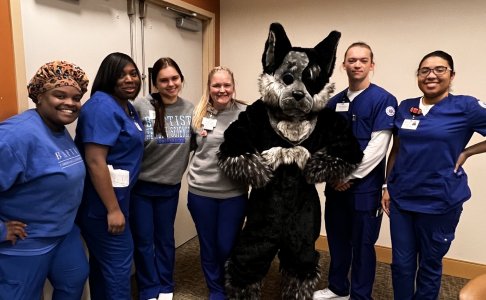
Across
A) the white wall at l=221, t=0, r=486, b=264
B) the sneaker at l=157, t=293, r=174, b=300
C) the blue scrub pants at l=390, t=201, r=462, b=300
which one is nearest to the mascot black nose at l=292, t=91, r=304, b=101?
the blue scrub pants at l=390, t=201, r=462, b=300

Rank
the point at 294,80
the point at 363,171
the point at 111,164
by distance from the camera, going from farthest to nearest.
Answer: the point at 363,171 → the point at 294,80 → the point at 111,164

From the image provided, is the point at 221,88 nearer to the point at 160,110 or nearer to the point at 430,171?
the point at 160,110

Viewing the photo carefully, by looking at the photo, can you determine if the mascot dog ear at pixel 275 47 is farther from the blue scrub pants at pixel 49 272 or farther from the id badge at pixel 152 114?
the blue scrub pants at pixel 49 272

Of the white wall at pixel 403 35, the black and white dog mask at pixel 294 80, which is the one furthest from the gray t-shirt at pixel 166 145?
the white wall at pixel 403 35

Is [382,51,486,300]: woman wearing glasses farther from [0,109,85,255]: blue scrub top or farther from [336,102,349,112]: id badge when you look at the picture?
[0,109,85,255]: blue scrub top

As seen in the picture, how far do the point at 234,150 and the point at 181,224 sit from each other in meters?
1.53

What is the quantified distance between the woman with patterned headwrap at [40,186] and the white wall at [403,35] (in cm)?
201

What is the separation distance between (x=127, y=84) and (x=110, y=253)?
0.80m

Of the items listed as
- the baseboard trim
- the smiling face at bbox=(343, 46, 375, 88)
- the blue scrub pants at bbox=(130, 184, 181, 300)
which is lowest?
the baseboard trim

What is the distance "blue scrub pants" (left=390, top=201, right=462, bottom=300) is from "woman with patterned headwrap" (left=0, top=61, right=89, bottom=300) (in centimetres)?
151

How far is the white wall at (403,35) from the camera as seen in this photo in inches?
97.1

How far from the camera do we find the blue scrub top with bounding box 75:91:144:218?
1537 mm

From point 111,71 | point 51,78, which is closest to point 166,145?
point 111,71

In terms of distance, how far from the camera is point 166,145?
1.98 m
